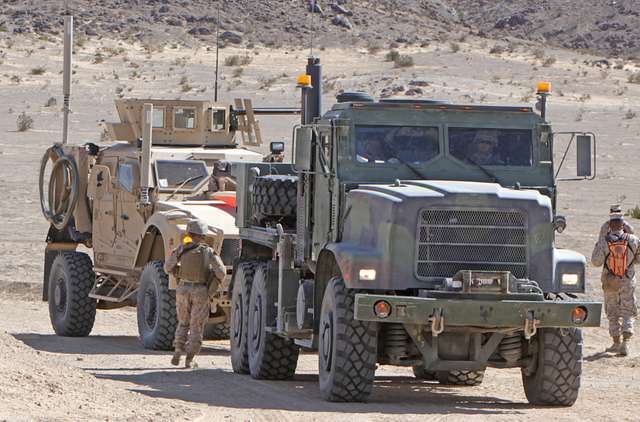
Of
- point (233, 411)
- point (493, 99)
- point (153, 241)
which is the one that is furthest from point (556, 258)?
point (493, 99)

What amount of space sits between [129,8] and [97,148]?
4592 cm

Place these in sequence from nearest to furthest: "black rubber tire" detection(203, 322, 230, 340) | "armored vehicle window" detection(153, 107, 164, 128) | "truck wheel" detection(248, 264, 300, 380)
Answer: "truck wheel" detection(248, 264, 300, 380) → "black rubber tire" detection(203, 322, 230, 340) → "armored vehicle window" detection(153, 107, 164, 128)

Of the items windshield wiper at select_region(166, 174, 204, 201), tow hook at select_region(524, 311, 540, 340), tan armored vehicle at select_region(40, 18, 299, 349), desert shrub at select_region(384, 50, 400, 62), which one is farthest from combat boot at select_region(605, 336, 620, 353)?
desert shrub at select_region(384, 50, 400, 62)

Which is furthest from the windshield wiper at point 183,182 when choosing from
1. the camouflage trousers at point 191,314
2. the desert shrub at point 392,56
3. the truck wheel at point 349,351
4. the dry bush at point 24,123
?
the desert shrub at point 392,56

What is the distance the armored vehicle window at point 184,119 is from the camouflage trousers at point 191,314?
5.20 meters

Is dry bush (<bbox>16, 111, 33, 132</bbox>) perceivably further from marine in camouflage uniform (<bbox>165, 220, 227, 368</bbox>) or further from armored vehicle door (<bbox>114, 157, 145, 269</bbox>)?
marine in camouflage uniform (<bbox>165, 220, 227, 368</bbox>)

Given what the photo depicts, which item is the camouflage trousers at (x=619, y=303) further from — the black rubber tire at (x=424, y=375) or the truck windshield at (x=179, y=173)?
the truck windshield at (x=179, y=173)

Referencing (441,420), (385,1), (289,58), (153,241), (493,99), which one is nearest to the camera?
(441,420)

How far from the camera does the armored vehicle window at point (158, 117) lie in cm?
2091

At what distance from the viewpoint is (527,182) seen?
1394 centimetres

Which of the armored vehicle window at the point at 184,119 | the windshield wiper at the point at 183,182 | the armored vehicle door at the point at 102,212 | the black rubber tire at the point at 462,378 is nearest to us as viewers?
the black rubber tire at the point at 462,378

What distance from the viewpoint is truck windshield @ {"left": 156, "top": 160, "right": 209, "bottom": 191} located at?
64.5ft

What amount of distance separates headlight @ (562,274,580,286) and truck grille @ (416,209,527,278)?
35cm

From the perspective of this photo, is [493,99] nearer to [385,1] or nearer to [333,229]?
[385,1]
